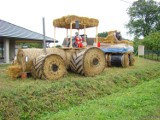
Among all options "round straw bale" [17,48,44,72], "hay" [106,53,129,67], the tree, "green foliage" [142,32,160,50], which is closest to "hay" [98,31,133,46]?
"hay" [106,53,129,67]

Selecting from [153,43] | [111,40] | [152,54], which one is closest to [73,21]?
[111,40]

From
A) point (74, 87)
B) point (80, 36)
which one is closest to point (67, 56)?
point (80, 36)

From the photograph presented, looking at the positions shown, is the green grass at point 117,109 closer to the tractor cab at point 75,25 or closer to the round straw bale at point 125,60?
the tractor cab at point 75,25

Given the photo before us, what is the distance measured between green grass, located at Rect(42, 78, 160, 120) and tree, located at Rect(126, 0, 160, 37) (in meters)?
43.1

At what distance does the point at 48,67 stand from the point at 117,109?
3281 mm

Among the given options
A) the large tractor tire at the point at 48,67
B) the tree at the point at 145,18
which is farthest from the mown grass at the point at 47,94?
the tree at the point at 145,18

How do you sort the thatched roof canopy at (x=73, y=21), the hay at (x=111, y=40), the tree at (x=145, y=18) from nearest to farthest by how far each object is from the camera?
the thatched roof canopy at (x=73, y=21), the hay at (x=111, y=40), the tree at (x=145, y=18)

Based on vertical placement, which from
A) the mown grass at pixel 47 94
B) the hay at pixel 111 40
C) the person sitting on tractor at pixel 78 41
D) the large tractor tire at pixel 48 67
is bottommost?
the mown grass at pixel 47 94

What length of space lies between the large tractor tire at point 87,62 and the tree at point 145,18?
4101 cm

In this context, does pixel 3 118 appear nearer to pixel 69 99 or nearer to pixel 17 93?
pixel 17 93

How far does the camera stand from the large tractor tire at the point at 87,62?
1000 cm

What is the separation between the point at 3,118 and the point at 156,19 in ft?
158

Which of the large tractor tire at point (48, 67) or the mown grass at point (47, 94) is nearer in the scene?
the mown grass at point (47, 94)

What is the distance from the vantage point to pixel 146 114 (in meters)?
6.60
